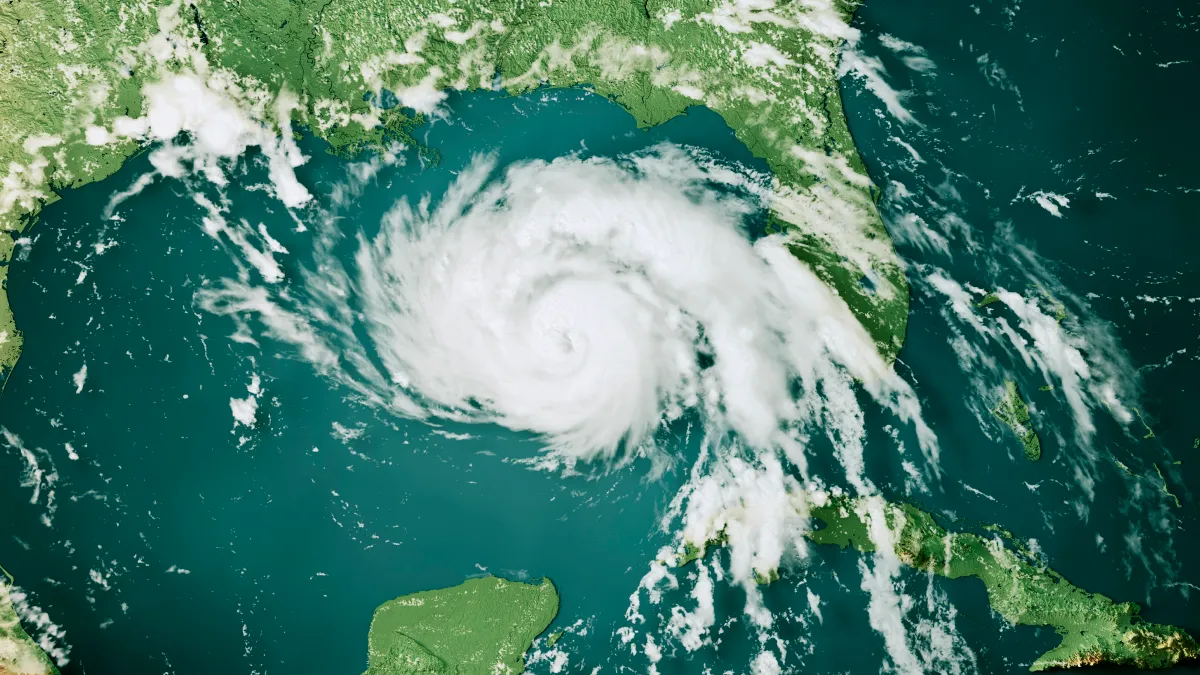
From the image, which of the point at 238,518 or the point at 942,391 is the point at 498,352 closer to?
the point at 238,518

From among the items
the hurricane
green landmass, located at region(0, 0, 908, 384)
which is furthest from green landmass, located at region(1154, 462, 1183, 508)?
green landmass, located at region(0, 0, 908, 384)

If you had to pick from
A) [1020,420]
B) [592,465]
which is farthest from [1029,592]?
[592,465]

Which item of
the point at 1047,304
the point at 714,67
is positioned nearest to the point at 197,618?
the point at 714,67

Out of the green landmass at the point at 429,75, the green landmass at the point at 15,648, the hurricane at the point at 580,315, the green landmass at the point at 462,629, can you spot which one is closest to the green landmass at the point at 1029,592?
the hurricane at the point at 580,315

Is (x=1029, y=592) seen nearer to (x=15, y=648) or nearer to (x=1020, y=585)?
(x=1020, y=585)

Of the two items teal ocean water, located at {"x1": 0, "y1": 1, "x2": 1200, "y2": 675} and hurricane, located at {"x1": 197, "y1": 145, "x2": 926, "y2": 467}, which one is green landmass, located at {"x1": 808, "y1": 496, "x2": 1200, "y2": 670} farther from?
hurricane, located at {"x1": 197, "y1": 145, "x2": 926, "y2": 467}
